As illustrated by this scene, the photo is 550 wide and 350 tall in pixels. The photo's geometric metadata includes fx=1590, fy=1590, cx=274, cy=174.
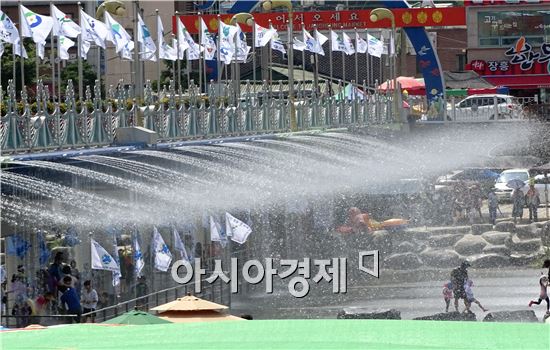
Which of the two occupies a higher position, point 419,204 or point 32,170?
point 32,170

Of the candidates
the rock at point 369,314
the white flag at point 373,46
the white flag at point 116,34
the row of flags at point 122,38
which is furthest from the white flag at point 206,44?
the rock at point 369,314

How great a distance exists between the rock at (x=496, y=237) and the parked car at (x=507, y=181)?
4.13m

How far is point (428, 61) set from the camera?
63.4 metres

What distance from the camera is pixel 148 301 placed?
1060 inches

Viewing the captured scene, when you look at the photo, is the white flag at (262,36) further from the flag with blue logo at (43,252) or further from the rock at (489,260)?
the flag with blue logo at (43,252)

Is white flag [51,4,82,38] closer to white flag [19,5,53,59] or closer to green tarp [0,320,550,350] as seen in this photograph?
white flag [19,5,53,59]

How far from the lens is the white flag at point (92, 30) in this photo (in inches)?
1407

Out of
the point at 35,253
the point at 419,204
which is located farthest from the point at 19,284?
the point at 419,204

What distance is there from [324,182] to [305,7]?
120ft

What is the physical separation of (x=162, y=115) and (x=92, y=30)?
2.71m

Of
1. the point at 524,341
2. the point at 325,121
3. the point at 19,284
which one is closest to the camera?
the point at 524,341

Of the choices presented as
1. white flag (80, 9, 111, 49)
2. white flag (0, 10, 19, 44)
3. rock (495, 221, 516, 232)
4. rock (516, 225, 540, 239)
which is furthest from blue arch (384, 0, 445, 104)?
white flag (0, 10, 19, 44)

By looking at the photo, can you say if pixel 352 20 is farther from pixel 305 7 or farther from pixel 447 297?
pixel 447 297

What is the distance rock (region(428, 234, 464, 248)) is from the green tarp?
982 inches
